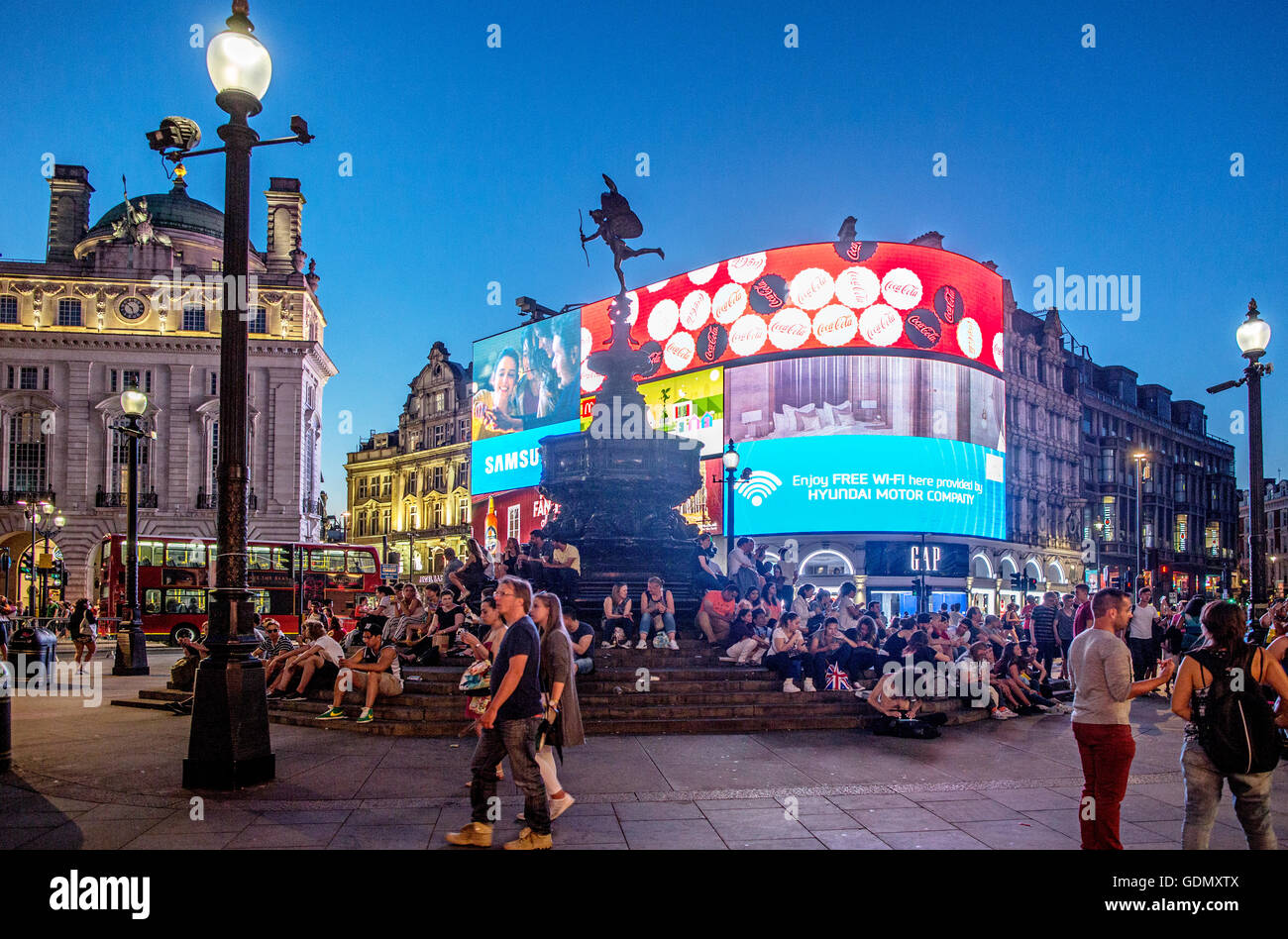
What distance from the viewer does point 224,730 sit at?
7.83m

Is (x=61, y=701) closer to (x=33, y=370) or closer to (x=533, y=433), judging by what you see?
(x=533, y=433)

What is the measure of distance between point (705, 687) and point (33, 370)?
52.2 metres

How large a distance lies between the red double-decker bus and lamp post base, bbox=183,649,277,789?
854 inches

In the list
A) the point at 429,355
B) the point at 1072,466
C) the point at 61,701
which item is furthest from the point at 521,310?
the point at 61,701

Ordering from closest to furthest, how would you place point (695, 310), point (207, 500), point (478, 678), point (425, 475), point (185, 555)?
point (478, 678)
point (185, 555)
point (695, 310)
point (207, 500)
point (425, 475)

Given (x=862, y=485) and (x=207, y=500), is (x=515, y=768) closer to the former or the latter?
(x=862, y=485)

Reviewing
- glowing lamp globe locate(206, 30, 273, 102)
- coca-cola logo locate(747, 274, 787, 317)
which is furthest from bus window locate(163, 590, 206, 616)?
coca-cola logo locate(747, 274, 787, 317)

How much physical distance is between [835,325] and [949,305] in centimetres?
548

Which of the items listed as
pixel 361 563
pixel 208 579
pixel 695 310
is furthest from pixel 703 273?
pixel 208 579

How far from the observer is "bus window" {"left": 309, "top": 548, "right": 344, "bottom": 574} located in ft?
104

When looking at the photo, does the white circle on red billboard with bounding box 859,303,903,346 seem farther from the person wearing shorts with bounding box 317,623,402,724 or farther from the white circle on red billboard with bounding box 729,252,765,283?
the person wearing shorts with bounding box 317,623,402,724

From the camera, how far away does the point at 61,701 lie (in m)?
14.5

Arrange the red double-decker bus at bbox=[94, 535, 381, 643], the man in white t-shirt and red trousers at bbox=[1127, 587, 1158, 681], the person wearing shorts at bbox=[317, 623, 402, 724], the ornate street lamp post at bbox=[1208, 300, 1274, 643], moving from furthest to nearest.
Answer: the red double-decker bus at bbox=[94, 535, 381, 643] < the man in white t-shirt and red trousers at bbox=[1127, 587, 1158, 681] < the ornate street lamp post at bbox=[1208, 300, 1274, 643] < the person wearing shorts at bbox=[317, 623, 402, 724]

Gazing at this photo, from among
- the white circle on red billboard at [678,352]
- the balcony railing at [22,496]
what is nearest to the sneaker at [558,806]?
the white circle on red billboard at [678,352]
